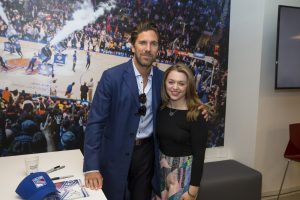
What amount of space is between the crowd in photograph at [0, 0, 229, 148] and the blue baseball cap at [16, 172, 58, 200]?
3.65ft

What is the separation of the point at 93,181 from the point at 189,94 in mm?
813

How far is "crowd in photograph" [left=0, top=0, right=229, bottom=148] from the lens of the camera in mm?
2414

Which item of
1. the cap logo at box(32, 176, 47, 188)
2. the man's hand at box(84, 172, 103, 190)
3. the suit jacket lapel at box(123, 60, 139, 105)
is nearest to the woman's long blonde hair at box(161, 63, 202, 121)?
the suit jacket lapel at box(123, 60, 139, 105)

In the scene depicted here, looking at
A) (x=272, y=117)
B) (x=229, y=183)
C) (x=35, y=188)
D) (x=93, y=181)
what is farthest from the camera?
(x=272, y=117)

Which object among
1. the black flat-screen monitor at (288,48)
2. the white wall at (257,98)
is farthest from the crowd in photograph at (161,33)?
the black flat-screen monitor at (288,48)

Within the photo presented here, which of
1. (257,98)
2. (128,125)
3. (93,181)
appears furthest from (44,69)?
(257,98)

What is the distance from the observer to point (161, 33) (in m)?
2.85

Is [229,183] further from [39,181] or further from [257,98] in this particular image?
[39,181]

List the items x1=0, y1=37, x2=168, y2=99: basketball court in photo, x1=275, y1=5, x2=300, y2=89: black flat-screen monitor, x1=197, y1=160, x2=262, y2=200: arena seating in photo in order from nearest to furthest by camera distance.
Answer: x1=0, y1=37, x2=168, y2=99: basketball court in photo < x1=197, y1=160, x2=262, y2=200: arena seating in photo < x1=275, y1=5, x2=300, y2=89: black flat-screen monitor

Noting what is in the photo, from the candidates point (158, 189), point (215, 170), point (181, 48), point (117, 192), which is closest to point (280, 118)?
point (215, 170)

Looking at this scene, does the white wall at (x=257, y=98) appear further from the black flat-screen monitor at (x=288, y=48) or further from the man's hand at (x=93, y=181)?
the man's hand at (x=93, y=181)

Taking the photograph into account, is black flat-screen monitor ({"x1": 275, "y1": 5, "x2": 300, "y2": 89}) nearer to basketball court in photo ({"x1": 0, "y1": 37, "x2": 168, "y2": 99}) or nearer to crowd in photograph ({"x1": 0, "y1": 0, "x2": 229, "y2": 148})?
crowd in photograph ({"x1": 0, "y1": 0, "x2": 229, "y2": 148})

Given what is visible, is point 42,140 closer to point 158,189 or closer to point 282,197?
point 158,189

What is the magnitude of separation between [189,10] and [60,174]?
6.57ft
